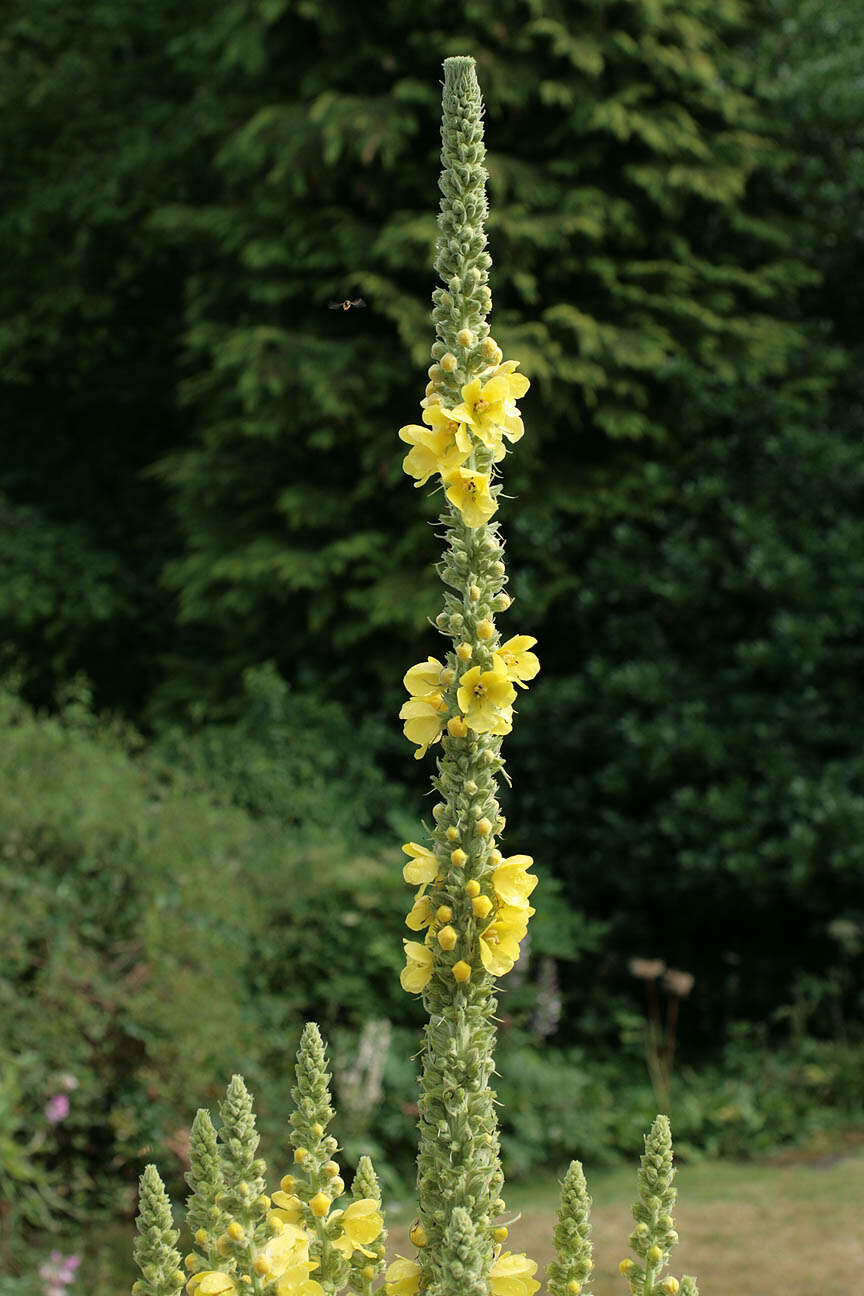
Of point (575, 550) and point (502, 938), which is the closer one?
point (502, 938)

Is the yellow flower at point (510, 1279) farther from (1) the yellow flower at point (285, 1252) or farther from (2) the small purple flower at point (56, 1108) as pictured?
(2) the small purple flower at point (56, 1108)

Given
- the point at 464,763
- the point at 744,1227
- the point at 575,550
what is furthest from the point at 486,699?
the point at 575,550

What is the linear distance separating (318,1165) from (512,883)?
13.4 inches

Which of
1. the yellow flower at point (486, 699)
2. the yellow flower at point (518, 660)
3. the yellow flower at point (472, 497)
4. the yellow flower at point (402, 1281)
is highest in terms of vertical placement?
the yellow flower at point (472, 497)

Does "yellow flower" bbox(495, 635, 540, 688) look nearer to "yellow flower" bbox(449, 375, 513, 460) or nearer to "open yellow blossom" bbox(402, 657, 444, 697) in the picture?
"open yellow blossom" bbox(402, 657, 444, 697)

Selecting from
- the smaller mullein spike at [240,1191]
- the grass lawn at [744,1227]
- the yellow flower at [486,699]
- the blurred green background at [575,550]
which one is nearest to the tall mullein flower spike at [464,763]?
the yellow flower at [486,699]

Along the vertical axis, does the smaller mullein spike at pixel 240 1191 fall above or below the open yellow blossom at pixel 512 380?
below

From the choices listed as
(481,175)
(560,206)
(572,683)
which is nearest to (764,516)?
(572,683)

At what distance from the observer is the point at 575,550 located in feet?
24.5

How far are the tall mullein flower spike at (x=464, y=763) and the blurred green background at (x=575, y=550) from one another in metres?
4.07

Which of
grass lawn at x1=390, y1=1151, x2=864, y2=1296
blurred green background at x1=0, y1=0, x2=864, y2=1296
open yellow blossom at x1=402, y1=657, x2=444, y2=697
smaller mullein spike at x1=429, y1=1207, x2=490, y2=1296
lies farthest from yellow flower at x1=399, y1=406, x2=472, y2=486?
blurred green background at x1=0, y1=0, x2=864, y2=1296

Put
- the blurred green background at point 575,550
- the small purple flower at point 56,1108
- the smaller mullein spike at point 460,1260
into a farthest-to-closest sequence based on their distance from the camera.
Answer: the blurred green background at point 575,550, the small purple flower at point 56,1108, the smaller mullein spike at point 460,1260

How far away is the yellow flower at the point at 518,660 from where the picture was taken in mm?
1216

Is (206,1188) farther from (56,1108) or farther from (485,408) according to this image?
(56,1108)
